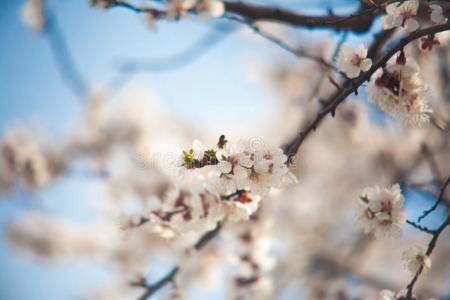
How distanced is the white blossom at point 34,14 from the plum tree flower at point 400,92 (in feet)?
7.84

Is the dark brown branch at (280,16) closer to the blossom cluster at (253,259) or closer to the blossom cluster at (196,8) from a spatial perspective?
the blossom cluster at (196,8)

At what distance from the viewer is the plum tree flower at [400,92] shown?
3.48 feet

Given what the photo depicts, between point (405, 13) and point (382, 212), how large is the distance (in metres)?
0.57

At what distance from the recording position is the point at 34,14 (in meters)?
2.67

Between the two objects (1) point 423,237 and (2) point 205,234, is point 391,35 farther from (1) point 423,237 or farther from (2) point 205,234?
(1) point 423,237

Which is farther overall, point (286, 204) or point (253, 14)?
point (286, 204)

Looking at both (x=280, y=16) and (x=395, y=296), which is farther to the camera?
(x=280, y=16)

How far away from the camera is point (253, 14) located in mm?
1586

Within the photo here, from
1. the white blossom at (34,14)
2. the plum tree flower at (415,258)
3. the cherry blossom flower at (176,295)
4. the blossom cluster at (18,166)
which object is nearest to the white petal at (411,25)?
the plum tree flower at (415,258)

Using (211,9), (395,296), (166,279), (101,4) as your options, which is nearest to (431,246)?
(395,296)

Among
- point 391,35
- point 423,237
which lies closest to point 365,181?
point 423,237

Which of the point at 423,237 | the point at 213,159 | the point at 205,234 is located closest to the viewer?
the point at 213,159

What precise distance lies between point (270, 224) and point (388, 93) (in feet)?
3.19

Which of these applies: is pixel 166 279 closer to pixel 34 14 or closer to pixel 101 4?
pixel 101 4
